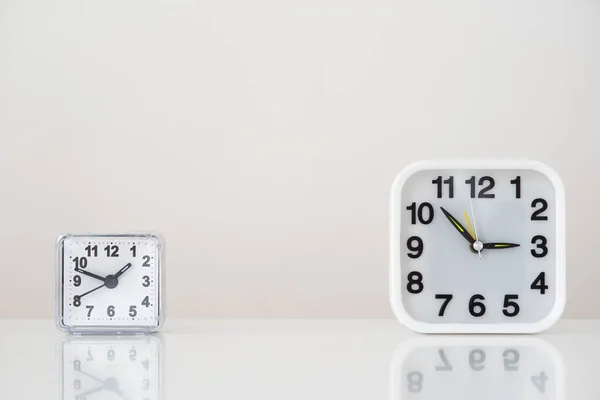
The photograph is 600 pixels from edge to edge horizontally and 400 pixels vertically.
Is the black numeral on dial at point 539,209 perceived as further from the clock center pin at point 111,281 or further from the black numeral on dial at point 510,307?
the clock center pin at point 111,281

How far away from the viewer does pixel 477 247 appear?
4.50 ft

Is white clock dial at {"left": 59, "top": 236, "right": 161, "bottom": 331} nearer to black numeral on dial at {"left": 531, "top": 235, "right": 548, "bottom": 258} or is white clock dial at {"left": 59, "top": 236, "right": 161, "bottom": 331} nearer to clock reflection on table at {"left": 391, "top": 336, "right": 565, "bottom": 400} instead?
clock reflection on table at {"left": 391, "top": 336, "right": 565, "bottom": 400}

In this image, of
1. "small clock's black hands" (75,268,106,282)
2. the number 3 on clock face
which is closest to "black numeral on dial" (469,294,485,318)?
the number 3 on clock face

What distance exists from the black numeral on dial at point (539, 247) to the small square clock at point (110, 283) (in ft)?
2.13

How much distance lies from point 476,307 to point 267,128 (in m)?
0.60

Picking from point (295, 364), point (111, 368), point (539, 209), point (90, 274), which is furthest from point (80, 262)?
point (539, 209)

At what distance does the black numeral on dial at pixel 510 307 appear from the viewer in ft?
4.48

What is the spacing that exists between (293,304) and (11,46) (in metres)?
0.82

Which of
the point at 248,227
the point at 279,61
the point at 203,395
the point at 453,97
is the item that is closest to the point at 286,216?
the point at 248,227

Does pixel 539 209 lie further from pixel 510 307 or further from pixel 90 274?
pixel 90 274

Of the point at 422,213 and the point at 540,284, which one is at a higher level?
the point at 422,213

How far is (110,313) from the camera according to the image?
4.41 feet

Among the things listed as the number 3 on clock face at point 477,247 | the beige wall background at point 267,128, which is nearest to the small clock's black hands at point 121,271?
the beige wall background at point 267,128

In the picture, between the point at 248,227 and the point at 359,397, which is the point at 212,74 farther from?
the point at 359,397
